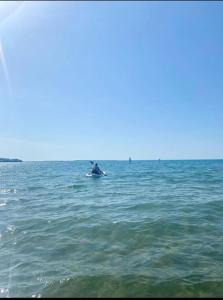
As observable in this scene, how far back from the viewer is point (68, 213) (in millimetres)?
15648

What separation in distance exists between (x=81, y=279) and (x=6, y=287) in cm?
183

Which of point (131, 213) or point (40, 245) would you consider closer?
point (40, 245)

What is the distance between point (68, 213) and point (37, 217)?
1.61 meters

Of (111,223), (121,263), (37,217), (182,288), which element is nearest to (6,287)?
(121,263)

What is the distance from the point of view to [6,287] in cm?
720

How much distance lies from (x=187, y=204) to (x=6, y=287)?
12014mm

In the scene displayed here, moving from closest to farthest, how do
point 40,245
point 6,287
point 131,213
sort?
1. point 6,287
2. point 40,245
3. point 131,213

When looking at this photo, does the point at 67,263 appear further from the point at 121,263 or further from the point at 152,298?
the point at 152,298

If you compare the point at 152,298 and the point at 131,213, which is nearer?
the point at 152,298

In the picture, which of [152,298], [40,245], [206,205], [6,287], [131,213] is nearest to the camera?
[152,298]

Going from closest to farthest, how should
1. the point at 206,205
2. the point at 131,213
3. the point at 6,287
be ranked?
1. the point at 6,287
2. the point at 131,213
3. the point at 206,205

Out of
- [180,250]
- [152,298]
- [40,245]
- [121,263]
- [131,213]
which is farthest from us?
[131,213]

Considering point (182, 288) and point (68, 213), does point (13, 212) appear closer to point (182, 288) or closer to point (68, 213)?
point (68, 213)

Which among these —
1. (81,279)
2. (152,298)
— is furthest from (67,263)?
(152,298)
